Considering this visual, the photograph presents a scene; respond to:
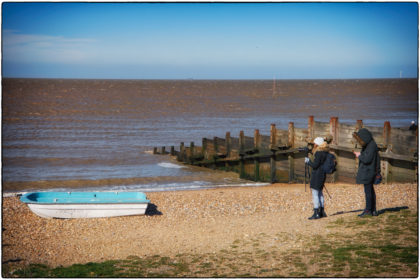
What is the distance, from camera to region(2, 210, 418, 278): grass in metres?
7.71

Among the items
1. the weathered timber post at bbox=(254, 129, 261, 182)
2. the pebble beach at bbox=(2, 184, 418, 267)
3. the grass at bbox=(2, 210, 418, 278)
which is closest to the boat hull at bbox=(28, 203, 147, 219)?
the pebble beach at bbox=(2, 184, 418, 267)

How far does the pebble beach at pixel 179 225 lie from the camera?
996 centimetres

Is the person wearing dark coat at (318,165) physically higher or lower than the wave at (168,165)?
higher

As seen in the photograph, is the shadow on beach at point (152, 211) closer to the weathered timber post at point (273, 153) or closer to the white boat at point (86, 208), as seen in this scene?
the white boat at point (86, 208)

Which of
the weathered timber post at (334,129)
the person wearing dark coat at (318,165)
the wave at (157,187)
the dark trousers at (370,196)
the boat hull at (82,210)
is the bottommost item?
the wave at (157,187)

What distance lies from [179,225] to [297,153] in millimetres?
7403

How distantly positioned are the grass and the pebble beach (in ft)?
1.28

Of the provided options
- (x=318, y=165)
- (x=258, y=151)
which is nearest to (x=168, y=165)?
(x=258, y=151)

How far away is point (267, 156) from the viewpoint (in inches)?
781

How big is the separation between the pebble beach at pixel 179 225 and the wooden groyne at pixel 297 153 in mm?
889

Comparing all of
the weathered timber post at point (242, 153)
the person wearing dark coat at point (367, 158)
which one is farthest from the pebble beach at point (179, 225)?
the weathered timber post at point (242, 153)

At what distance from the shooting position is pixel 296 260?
326 inches

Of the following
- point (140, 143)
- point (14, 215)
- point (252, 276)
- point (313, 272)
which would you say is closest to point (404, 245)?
point (313, 272)

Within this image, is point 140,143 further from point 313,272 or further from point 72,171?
point 313,272
